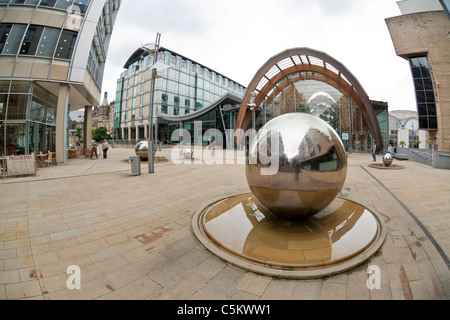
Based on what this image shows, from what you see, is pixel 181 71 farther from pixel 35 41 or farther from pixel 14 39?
pixel 14 39

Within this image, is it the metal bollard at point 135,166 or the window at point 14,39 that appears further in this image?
the window at point 14,39

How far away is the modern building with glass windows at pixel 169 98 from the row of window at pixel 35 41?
25.2 m

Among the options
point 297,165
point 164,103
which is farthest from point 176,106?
point 297,165

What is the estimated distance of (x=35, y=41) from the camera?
46.4 ft

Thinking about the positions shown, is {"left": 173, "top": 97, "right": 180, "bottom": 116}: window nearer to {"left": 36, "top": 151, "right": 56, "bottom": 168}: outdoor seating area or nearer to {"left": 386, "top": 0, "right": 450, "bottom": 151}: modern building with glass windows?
{"left": 36, "top": 151, "right": 56, "bottom": 168}: outdoor seating area

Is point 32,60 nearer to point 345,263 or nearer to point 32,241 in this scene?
point 32,241

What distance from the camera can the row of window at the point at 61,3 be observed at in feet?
47.1

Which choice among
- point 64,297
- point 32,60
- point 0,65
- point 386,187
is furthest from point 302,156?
point 0,65

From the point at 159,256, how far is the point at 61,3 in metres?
21.3

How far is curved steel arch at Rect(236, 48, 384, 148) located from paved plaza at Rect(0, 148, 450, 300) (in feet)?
81.5

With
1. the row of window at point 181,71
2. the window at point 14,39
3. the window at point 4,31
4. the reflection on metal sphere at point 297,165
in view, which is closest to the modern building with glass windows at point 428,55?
the reflection on metal sphere at point 297,165

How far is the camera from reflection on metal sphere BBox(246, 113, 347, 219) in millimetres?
3562

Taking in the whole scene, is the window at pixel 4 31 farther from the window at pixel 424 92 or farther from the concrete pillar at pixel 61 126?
the window at pixel 424 92
